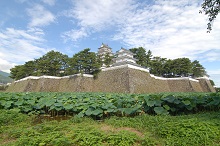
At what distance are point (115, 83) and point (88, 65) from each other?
621 centimetres

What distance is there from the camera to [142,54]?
110ft

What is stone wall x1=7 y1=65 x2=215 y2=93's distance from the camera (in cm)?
2139

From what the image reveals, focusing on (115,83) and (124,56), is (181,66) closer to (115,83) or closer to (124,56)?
(124,56)

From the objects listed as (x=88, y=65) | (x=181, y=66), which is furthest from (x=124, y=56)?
(x=181, y=66)

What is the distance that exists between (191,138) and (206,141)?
0.86ft

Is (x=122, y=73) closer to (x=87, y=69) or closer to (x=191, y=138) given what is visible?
(x=87, y=69)

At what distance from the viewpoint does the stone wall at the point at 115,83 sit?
70.2 ft

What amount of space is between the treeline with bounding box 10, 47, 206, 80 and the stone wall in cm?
172

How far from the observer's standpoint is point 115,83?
22.2 m

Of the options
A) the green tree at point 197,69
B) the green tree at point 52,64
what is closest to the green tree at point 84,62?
the green tree at point 52,64

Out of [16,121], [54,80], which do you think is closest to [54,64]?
[54,80]

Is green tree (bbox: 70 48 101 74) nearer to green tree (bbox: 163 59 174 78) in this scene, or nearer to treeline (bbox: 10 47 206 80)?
treeline (bbox: 10 47 206 80)

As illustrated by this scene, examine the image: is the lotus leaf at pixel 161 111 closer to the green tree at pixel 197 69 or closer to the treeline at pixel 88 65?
the treeline at pixel 88 65

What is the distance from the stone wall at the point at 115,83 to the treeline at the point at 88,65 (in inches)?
67.6
